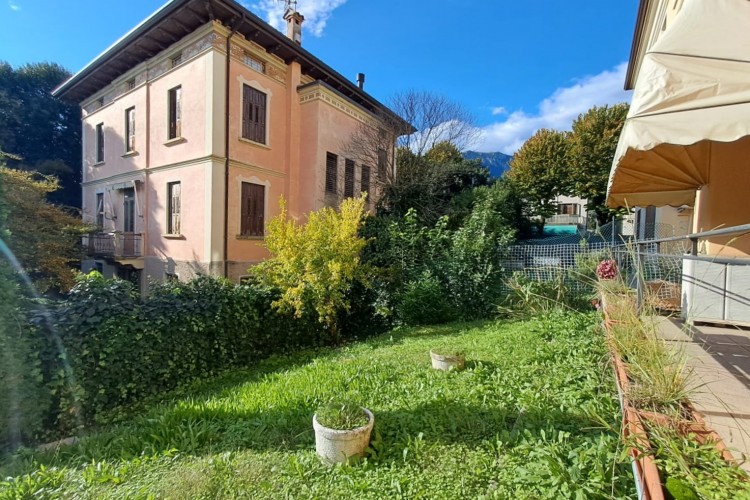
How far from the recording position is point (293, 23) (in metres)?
13.6

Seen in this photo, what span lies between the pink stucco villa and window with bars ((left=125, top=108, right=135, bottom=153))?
0.07m

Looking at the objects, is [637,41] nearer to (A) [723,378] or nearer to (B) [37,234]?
(A) [723,378]

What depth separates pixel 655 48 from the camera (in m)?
1.80

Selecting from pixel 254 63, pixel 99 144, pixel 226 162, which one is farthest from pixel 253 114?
pixel 99 144

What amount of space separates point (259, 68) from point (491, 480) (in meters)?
13.1

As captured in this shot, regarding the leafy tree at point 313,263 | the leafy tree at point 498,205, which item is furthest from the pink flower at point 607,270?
the leafy tree at point 313,263

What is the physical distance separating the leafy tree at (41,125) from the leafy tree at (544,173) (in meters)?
28.1

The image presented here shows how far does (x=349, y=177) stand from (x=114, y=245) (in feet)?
31.2

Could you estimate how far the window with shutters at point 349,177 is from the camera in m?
13.9

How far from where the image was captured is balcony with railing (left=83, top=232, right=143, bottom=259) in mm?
12508

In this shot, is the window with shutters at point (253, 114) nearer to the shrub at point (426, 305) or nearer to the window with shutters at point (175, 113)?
the window with shutters at point (175, 113)

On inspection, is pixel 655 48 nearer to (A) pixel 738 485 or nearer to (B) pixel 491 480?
(A) pixel 738 485

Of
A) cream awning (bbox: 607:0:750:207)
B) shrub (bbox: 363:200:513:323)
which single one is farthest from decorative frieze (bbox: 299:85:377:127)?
cream awning (bbox: 607:0:750:207)

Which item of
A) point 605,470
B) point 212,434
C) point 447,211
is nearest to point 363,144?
point 447,211
